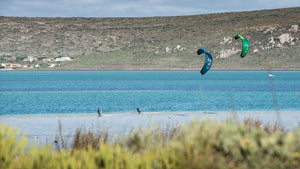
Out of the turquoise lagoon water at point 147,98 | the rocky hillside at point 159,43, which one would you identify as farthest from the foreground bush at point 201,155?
the rocky hillside at point 159,43

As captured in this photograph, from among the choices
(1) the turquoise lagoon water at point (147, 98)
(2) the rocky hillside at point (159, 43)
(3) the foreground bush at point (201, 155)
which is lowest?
(1) the turquoise lagoon water at point (147, 98)

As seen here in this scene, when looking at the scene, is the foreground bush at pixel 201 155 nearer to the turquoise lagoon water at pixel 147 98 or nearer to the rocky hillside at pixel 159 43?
the turquoise lagoon water at pixel 147 98

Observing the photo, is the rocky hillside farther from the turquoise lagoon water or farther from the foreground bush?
the foreground bush

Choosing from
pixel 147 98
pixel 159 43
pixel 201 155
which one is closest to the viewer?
pixel 201 155

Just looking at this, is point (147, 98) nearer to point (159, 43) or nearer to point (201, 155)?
point (201, 155)

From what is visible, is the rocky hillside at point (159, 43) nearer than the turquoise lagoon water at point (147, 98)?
No

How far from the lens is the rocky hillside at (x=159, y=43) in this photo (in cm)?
A: 14738

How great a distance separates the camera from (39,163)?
7.36 metres

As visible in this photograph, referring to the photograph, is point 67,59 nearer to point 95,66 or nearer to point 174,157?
point 95,66

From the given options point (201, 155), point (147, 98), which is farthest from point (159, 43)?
point (201, 155)

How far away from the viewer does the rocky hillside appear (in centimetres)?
14738

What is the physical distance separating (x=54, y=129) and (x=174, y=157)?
10.2 metres

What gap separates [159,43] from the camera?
159 metres

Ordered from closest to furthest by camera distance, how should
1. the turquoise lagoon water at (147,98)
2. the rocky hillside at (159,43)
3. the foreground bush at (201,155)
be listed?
the foreground bush at (201,155)
the turquoise lagoon water at (147,98)
the rocky hillside at (159,43)
